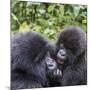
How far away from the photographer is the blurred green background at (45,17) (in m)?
2.08

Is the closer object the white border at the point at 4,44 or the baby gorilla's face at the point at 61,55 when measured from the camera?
the white border at the point at 4,44

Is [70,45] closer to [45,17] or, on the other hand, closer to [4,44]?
[45,17]

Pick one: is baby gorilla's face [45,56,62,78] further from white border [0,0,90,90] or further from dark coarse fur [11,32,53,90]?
white border [0,0,90,90]

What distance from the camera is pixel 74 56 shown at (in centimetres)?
226

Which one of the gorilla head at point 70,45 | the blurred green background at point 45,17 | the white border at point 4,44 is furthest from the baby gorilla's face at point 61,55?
the white border at point 4,44

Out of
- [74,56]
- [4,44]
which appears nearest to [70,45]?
[74,56]

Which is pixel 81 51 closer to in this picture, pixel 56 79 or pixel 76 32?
pixel 76 32

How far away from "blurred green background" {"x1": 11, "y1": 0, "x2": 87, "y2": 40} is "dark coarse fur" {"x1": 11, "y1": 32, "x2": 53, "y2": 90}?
0.28 feet

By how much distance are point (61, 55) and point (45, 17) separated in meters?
0.43

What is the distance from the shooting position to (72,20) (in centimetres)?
228

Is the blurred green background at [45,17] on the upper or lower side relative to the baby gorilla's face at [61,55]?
upper

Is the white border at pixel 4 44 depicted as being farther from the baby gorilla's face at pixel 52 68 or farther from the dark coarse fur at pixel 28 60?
the baby gorilla's face at pixel 52 68

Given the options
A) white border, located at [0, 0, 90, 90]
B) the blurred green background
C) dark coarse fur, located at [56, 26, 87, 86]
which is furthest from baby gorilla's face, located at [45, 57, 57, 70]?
white border, located at [0, 0, 90, 90]

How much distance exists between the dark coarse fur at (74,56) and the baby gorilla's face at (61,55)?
32 millimetres
